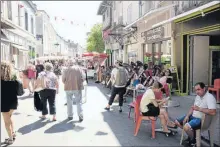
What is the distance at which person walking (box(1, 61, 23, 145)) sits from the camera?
5.39 meters

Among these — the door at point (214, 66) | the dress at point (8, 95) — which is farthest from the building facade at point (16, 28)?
the door at point (214, 66)

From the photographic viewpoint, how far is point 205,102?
16.5ft

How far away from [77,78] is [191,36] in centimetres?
626

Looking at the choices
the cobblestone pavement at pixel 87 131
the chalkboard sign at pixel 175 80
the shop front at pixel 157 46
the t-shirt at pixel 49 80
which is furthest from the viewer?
the shop front at pixel 157 46

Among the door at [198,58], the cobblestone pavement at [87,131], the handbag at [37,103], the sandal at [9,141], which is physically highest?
the door at [198,58]

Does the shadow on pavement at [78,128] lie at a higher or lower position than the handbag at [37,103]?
lower

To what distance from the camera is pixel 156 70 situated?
12000mm

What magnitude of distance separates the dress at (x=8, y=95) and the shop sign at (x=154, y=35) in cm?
972

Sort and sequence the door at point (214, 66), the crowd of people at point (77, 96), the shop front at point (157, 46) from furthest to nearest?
the shop front at point (157, 46) → the door at point (214, 66) → the crowd of people at point (77, 96)

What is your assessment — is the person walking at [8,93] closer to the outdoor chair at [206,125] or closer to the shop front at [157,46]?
the outdoor chair at [206,125]

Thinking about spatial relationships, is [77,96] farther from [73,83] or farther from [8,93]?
[8,93]

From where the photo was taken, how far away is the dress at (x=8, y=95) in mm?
5387

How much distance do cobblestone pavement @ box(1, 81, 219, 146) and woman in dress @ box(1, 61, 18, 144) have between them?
361mm

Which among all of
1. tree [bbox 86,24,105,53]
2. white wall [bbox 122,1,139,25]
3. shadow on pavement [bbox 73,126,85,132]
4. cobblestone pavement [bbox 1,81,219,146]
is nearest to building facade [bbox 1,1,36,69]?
white wall [bbox 122,1,139,25]
